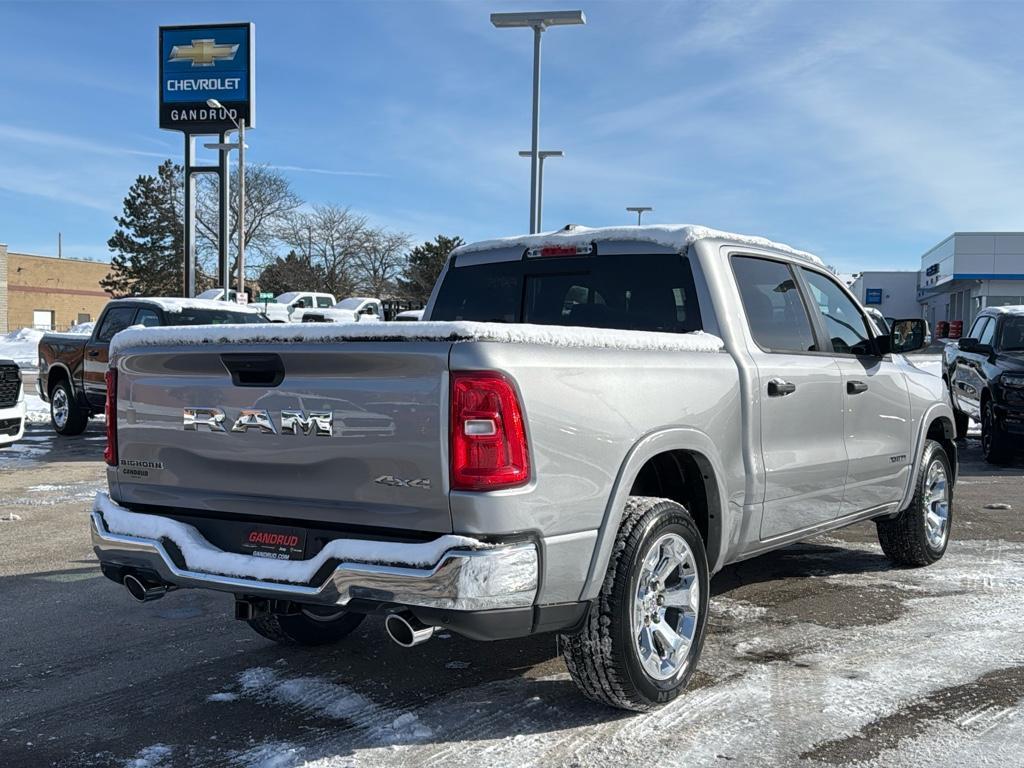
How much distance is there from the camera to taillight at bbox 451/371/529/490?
318cm

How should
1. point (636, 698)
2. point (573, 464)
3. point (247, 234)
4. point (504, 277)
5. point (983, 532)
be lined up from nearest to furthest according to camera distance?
1. point (573, 464)
2. point (636, 698)
3. point (504, 277)
4. point (983, 532)
5. point (247, 234)

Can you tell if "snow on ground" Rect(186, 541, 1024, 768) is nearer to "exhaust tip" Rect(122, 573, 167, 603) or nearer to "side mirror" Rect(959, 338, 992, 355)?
"exhaust tip" Rect(122, 573, 167, 603)

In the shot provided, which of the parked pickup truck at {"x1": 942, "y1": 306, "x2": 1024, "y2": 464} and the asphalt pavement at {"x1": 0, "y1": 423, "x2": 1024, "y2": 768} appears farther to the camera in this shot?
the parked pickup truck at {"x1": 942, "y1": 306, "x2": 1024, "y2": 464}

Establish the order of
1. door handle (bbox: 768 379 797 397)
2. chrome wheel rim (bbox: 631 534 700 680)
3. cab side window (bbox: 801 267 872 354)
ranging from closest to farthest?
chrome wheel rim (bbox: 631 534 700 680)
door handle (bbox: 768 379 797 397)
cab side window (bbox: 801 267 872 354)

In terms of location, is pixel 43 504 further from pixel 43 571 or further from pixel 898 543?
pixel 898 543

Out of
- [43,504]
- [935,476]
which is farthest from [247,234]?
[935,476]

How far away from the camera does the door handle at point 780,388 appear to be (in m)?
4.56

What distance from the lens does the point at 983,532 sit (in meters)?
7.66

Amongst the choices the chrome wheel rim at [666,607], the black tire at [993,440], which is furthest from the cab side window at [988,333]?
the chrome wheel rim at [666,607]

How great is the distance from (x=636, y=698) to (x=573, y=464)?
0.99m

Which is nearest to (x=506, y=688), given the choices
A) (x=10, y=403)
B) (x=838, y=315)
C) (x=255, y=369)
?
(x=255, y=369)

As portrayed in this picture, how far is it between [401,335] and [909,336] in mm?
3603

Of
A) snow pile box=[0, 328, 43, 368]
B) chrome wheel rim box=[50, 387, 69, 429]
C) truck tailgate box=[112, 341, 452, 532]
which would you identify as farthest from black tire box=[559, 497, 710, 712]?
snow pile box=[0, 328, 43, 368]

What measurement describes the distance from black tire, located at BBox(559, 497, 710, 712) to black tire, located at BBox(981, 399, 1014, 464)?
29.3 ft
